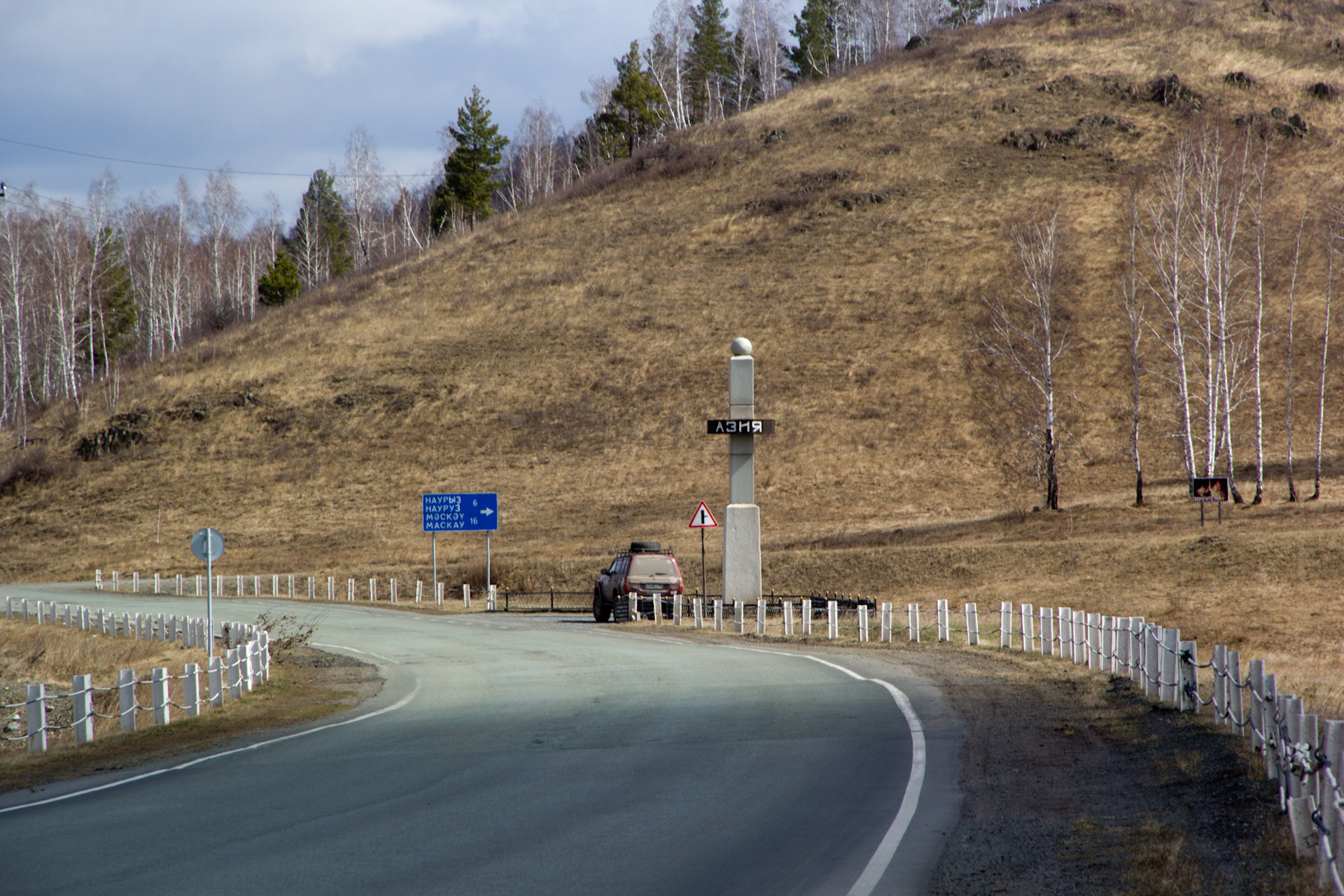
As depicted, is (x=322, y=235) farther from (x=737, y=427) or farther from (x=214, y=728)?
(x=214, y=728)

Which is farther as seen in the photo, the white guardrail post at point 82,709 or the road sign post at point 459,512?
the road sign post at point 459,512

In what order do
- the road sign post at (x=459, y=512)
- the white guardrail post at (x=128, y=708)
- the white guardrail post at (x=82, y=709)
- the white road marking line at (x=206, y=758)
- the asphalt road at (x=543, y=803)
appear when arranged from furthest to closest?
the road sign post at (x=459, y=512) < the white guardrail post at (x=128, y=708) < the white guardrail post at (x=82, y=709) < the white road marking line at (x=206, y=758) < the asphalt road at (x=543, y=803)

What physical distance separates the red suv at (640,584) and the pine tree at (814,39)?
9287cm

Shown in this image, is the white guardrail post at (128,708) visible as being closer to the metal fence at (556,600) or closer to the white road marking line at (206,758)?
the white road marking line at (206,758)

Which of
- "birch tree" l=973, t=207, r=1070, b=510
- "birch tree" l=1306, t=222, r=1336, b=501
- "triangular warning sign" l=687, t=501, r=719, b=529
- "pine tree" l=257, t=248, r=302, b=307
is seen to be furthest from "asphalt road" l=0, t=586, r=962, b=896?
"pine tree" l=257, t=248, r=302, b=307

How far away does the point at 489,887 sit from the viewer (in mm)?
6777

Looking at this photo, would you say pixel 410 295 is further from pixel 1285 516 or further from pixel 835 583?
pixel 1285 516

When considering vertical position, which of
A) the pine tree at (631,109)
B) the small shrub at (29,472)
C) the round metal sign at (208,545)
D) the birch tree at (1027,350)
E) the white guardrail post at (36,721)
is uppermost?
the pine tree at (631,109)

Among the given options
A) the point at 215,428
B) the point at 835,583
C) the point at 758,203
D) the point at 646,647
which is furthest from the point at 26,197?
the point at 646,647

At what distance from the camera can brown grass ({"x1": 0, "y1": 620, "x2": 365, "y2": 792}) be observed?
41.5 ft

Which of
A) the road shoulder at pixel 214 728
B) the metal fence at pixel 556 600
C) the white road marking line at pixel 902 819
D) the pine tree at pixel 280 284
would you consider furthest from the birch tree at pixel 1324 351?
the pine tree at pixel 280 284

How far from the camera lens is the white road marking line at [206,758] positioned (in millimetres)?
10219

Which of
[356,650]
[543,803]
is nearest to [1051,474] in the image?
[356,650]

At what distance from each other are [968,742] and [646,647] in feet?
42.3
